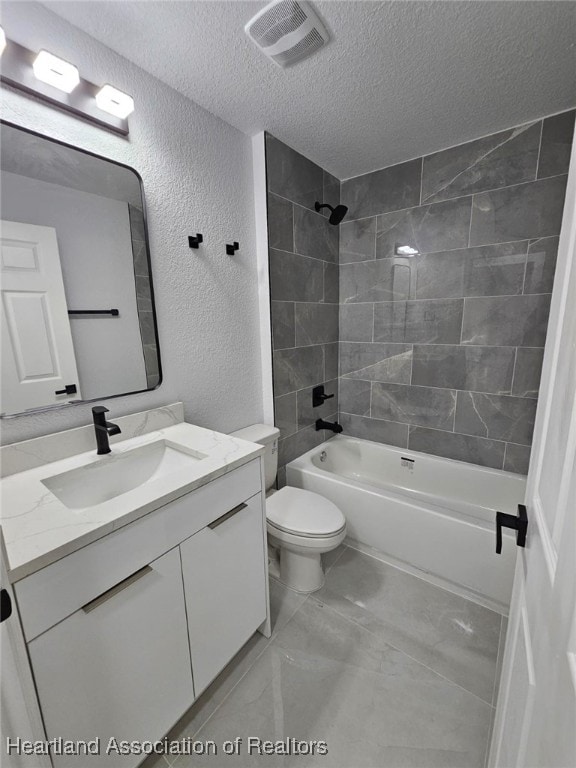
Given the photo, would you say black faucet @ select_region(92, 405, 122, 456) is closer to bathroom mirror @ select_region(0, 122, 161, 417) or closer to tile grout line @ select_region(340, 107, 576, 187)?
bathroom mirror @ select_region(0, 122, 161, 417)

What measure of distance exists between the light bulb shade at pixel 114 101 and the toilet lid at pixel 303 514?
1.84 metres

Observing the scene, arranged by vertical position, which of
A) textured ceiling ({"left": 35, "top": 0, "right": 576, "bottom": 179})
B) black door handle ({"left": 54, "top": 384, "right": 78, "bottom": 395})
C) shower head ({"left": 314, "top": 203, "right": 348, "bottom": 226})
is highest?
textured ceiling ({"left": 35, "top": 0, "right": 576, "bottom": 179})

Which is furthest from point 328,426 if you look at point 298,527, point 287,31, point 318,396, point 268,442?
point 287,31

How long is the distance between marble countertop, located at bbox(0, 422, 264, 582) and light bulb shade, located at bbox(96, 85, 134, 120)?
1.22 metres

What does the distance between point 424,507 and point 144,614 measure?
4.65ft

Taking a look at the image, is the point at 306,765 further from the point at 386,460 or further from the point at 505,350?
the point at 505,350

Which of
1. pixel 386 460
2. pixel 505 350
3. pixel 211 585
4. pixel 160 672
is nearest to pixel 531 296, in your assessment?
pixel 505 350

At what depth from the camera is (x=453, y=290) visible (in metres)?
2.12

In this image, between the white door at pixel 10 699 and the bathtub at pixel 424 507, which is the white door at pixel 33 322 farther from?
the bathtub at pixel 424 507

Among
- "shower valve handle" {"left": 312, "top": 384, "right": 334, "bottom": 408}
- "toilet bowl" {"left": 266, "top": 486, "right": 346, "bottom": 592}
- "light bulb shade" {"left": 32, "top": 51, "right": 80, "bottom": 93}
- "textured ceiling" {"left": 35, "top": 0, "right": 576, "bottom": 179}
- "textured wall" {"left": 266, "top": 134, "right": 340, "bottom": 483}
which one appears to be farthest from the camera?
"shower valve handle" {"left": 312, "top": 384, "right": 334, "bottom": 408}

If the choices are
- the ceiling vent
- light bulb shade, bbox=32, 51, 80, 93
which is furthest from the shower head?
light bulb shade, bbox=32, 51, 80, 93

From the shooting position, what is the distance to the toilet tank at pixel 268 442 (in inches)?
73.4

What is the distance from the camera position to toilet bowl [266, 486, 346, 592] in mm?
1586

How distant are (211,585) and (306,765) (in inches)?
25.6
